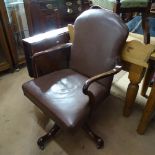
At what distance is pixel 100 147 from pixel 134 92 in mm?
538

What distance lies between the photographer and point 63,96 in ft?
3.96

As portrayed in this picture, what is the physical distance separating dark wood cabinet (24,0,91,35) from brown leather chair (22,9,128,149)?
35.5 inches

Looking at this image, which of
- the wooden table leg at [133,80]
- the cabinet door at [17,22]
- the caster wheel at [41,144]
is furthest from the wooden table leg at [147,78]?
the cabinet door at [17,22]

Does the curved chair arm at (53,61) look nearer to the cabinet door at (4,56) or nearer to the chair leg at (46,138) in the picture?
the chair leg at (46,138)

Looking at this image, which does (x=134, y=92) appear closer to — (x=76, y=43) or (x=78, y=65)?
(x=78, y=65)

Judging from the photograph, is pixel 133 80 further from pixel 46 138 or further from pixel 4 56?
pixel 4 56

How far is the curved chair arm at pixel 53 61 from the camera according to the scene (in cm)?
147

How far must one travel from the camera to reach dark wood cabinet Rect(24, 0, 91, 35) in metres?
2.11

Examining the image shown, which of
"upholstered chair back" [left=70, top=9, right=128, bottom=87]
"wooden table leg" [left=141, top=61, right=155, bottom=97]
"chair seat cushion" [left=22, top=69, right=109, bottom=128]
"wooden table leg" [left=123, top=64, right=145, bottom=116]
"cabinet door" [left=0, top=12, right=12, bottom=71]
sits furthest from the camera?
"cabinet door" [left=0, top=12, right=12, bottom=71]

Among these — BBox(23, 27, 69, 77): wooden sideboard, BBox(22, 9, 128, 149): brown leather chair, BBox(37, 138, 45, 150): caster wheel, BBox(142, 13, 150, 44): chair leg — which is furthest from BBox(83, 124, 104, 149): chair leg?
BBox(142, 13, 150, 44): chair leg

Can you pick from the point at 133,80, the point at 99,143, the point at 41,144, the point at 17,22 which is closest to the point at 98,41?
the point at 133,80

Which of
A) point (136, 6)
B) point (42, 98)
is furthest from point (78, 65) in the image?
point (136, 6)

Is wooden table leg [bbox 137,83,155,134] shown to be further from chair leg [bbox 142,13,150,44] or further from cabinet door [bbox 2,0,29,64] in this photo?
cabinet door [bbox 2,0,29,64]

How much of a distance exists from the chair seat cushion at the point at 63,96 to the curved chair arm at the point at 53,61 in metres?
0.15
